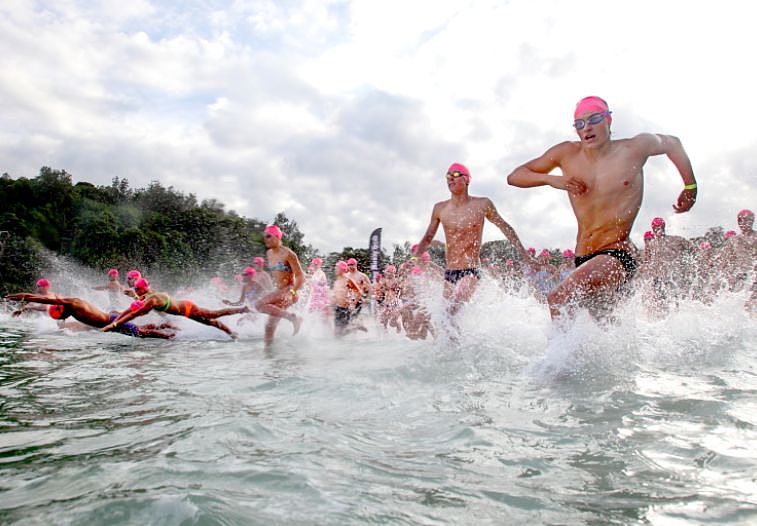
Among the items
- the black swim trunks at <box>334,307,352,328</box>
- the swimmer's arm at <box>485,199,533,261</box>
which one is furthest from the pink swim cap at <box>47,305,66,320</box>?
the swimmer's arm at <box>485,199,533,261</box>

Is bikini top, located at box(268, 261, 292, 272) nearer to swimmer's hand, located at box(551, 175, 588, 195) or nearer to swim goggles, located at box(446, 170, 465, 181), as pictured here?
swim goggles, located at box(446, 170, 465, 181)

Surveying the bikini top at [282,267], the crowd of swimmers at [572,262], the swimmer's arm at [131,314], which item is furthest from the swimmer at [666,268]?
the swimmer's arm at [131,314]

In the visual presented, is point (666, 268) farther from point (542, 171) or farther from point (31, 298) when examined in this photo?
point (31, 298)

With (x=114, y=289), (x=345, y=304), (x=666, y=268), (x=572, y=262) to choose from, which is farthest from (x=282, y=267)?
(x=114, y=289)

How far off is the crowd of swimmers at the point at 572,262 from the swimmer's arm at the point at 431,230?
17mm

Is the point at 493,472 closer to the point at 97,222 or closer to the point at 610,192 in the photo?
the point at 610,192

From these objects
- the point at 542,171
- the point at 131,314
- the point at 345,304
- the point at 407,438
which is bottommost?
the point at 407,438

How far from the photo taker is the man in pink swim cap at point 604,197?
167 inches

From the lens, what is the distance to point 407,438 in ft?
8.66

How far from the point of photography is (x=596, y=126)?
14.4 feet

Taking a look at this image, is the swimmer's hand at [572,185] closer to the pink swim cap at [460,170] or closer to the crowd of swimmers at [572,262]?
the crowd of swimmers at [572,262]

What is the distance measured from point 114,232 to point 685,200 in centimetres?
3350

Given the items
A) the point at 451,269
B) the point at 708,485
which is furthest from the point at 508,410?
the point at 451,269

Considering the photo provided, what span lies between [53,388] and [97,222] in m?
32.3
